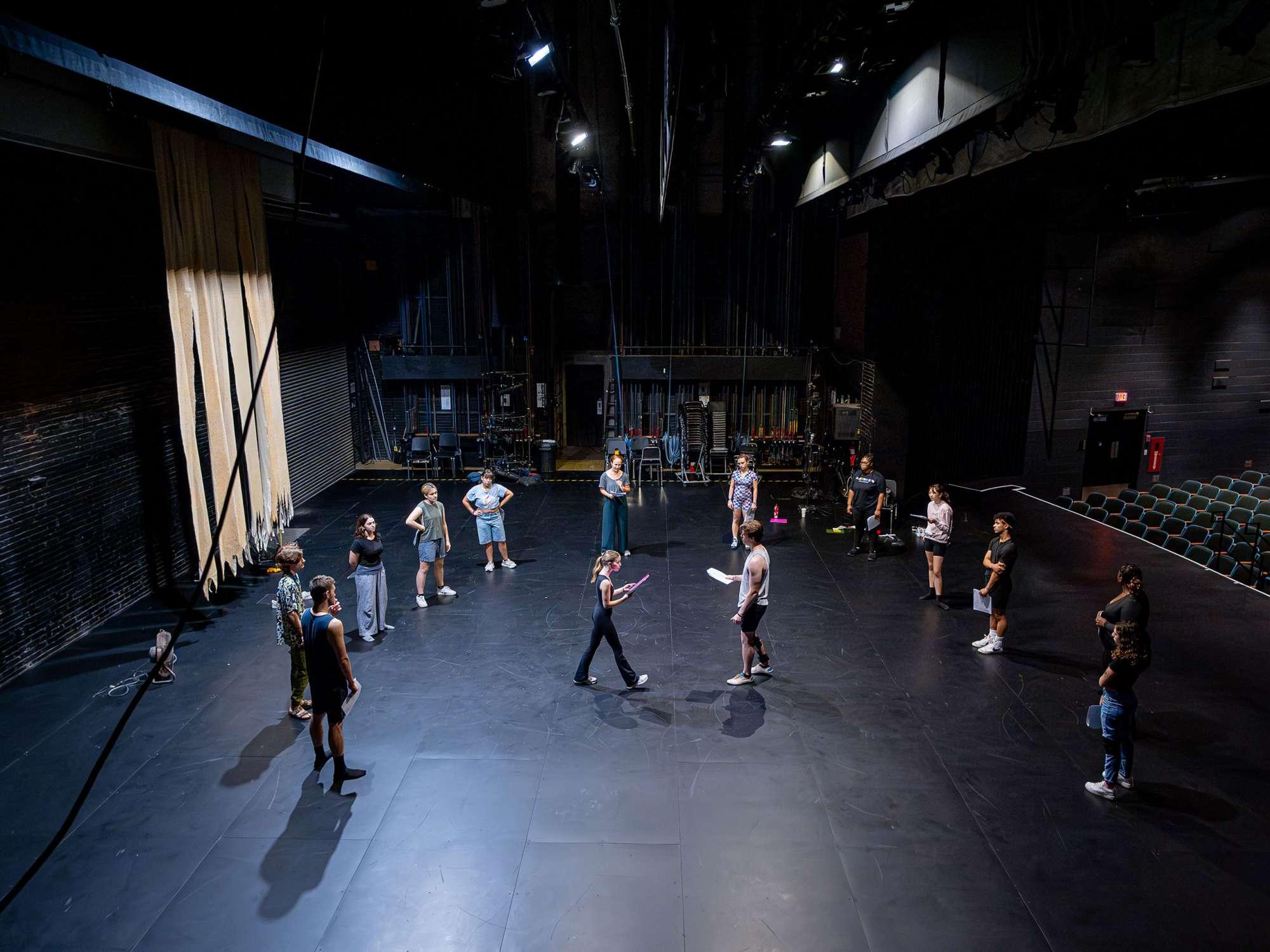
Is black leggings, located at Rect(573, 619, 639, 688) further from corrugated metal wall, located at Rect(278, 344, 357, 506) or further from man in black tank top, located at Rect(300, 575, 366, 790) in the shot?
corrugated metal wall, located at Rect(278, 344, 357, 506)

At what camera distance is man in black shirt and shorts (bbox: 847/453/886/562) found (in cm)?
1162

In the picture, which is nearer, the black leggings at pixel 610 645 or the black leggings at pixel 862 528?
the black leggings at pixel 610 645

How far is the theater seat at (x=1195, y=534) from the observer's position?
1173 cm

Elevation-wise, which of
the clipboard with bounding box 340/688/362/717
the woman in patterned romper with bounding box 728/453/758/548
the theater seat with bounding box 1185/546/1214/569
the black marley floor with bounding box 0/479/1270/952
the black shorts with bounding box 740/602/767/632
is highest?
the woman in patterned romper with bounding box 728/453/758/548

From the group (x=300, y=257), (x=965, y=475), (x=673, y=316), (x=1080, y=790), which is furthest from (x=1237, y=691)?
(x=300, y=257)

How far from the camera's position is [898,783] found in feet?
20.9

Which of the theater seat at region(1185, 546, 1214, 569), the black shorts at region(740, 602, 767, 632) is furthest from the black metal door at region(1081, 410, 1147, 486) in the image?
the black shorts at region(740, 602, 767, 632)

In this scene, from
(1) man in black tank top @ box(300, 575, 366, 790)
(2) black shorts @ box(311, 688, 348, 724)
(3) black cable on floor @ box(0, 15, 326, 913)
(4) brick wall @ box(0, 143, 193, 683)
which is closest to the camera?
(3) black cable on floor @ box(0, 15, 326, 913)

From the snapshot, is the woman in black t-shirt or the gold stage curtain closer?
the woman in black t-shirt

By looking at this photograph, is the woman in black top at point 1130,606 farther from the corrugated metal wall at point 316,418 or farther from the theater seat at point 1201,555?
the corrugated metal wall at point 316,418

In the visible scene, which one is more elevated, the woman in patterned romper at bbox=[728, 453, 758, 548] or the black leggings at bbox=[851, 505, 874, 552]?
the woman in patterned romper at bbox=[728, 453, 758, 548]

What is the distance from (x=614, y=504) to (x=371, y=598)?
12.4 ft

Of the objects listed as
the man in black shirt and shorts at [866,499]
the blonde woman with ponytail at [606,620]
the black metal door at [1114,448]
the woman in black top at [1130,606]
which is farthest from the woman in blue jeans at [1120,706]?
the black metal door at [1114,448]

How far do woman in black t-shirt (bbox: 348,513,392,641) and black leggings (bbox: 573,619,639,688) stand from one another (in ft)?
8.65
